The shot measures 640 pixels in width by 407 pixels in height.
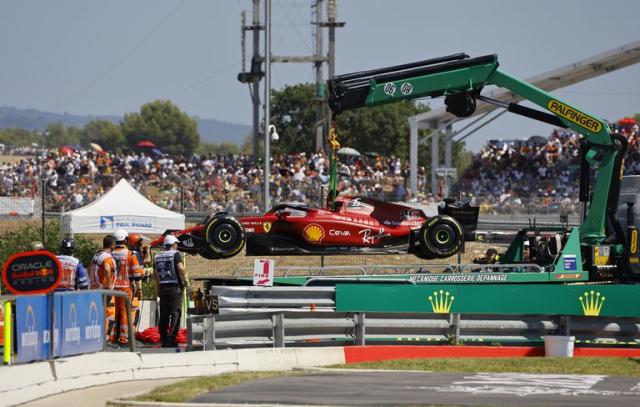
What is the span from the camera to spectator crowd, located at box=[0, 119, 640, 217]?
100 feet

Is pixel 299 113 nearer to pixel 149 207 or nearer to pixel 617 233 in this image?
pixel 149 207

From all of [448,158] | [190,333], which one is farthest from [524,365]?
[448,158]

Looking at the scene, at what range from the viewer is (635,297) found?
15.5 metres

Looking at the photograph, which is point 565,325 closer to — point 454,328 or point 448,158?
point 454,328

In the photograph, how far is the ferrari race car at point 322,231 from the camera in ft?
61.8

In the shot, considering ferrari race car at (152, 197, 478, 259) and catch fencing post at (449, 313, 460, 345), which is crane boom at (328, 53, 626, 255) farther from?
catch fencing post at (449, 313, 460, 345)

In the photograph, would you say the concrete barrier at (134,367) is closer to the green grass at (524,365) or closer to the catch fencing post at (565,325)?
the green grass at (524,365)

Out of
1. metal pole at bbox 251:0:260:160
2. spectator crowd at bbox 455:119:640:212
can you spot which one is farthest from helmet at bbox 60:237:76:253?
metal pole at bbox 251:0:260:160

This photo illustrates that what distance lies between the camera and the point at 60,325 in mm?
10344

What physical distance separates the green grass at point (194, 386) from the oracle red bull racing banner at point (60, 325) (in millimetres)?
901

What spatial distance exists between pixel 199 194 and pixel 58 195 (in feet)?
12.7

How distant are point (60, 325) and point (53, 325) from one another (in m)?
0.15

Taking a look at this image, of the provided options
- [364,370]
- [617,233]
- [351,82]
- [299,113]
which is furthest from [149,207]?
[299,113]

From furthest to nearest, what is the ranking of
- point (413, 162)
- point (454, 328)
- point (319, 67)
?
1. point (319, 67)
2. point (413, 162)
3. point (454, 328)
